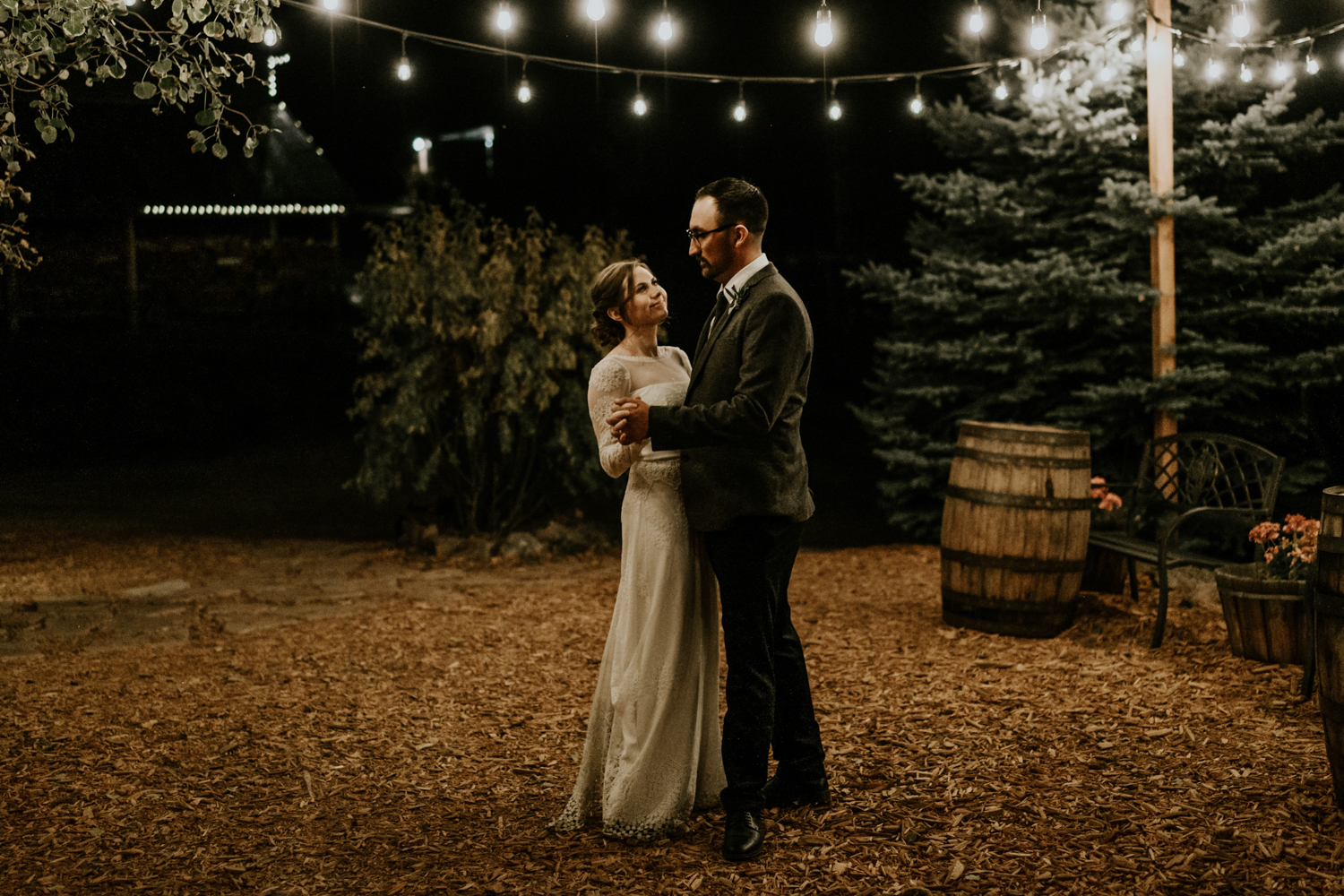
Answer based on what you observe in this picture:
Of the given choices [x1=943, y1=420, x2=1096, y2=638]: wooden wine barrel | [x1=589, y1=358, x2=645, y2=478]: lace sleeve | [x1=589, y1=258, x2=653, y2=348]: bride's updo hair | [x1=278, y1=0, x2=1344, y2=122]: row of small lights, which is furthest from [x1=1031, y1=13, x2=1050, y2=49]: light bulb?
[x1=589, y1=358, x2=645, y2=478]: lace sleeve

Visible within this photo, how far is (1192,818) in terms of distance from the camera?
3336 millimetres

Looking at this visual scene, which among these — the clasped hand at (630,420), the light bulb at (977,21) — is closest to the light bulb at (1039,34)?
the light bulb at (977,21)

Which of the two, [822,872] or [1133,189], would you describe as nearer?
Answer: [822,872]

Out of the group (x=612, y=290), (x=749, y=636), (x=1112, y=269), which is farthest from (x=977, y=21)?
(x=749, y=636)

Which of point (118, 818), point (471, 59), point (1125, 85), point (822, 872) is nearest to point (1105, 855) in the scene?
point (822, 872)

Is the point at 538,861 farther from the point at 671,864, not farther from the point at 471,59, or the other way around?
the point at 471,59

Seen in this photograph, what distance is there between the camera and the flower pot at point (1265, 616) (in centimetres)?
490

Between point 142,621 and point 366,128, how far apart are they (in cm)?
2213

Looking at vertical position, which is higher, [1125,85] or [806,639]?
[1125,85]

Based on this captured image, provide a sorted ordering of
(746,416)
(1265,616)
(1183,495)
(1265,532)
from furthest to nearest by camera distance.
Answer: (1183,495) → (1265,532) → (1265,616) → (746,416)

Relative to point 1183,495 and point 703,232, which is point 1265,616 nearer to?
point 1183,495

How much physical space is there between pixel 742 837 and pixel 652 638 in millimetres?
625

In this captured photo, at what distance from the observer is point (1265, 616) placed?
495 cm

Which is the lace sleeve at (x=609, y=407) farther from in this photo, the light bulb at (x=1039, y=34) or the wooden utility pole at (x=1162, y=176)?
the wooden utility pole at (x=1162, y=176)
